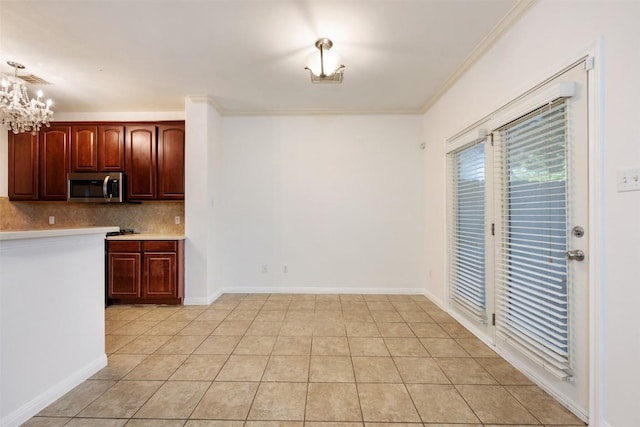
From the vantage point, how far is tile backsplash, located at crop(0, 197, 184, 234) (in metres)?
4.28

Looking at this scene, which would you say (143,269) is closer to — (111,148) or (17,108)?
(111,148)

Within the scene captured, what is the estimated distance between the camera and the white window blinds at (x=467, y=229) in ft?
8.85

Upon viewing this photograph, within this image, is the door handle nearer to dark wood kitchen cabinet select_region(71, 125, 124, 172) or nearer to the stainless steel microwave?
the stainless steel microwave

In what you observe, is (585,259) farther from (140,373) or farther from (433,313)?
(140,373)

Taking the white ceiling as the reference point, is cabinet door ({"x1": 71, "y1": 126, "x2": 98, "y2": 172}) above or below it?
below

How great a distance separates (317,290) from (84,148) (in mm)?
3951

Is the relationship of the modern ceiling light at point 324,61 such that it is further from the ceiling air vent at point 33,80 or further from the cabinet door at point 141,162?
the ceiling air vent at point 33,80

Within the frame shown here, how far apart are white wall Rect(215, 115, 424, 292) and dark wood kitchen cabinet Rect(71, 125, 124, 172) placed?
144cm

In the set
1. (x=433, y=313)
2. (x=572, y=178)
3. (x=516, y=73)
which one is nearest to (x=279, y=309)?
(x=433, y=313)

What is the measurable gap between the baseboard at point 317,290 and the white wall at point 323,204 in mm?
16

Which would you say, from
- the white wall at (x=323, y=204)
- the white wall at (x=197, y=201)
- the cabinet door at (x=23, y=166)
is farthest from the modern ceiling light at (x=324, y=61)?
the cabinet door at (x=23, y=166)

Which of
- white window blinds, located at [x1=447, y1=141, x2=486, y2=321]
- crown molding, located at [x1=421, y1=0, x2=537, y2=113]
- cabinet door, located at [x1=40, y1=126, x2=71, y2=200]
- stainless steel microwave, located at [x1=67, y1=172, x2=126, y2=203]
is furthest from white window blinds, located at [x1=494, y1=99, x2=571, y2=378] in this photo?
cabinet door, located at [x1=40, y1=126, x2=71, y2=200]

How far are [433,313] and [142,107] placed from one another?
195 inches

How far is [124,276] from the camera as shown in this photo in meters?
3.66
